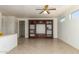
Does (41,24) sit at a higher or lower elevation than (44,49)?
higher

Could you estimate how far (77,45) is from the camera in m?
7.48

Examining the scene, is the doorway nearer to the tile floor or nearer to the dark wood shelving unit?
the dark wood shelving unit

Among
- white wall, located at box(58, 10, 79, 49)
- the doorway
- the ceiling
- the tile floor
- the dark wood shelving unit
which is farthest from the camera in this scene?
the doorway

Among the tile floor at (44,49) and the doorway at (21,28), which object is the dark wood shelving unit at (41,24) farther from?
the tile floor at (44,49)

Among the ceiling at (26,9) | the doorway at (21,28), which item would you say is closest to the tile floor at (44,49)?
the ceiling at (26,9)

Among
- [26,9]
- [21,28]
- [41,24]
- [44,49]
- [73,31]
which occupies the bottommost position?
[44,49]

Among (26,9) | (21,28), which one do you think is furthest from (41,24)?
(26,9)

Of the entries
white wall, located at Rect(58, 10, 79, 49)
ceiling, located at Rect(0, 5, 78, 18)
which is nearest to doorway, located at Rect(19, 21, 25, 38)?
ceiling, located at Rect(0, 5, 78, 18)

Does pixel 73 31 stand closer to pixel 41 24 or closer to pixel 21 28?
pixel 41 24

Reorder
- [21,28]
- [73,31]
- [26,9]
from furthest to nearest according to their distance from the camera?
[21,28] < [26,9] < [73,31]

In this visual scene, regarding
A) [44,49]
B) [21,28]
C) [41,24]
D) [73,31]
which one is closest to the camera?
[44,49]
